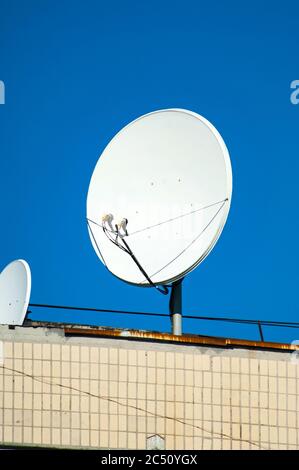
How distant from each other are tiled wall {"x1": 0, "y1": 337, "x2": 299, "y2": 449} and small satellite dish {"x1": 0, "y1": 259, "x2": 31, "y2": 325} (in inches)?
75.4

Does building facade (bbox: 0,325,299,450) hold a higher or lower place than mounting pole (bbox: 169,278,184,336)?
lower

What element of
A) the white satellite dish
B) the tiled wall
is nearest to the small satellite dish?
the white satellite dish

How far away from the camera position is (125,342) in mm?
36688

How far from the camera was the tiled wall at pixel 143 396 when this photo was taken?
36062mm

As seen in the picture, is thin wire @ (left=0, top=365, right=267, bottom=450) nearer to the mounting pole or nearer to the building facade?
the building facade

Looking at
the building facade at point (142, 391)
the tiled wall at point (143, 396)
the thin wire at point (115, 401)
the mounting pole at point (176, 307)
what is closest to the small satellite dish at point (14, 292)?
the building facade at point (142, 391)

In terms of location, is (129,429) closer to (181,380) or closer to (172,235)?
(181,380)

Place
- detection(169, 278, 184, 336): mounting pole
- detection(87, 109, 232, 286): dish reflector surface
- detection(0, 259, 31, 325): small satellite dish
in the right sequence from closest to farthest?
detection(87, 109, 232, 286): dish reflector surface → detection(169, 278, 184, 336): mounting pole → detection(0, 259, 31, 325): small satellite dish

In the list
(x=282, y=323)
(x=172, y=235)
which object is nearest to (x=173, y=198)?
(x=172, y=235)

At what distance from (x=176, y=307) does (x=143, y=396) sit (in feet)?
6.98

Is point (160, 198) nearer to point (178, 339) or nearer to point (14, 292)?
point (178, 339)

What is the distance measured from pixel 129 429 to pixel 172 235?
365 centimetres

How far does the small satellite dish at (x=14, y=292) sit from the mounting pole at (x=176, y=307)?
2620mm

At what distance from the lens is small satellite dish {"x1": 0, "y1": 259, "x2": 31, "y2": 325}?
38.1m
